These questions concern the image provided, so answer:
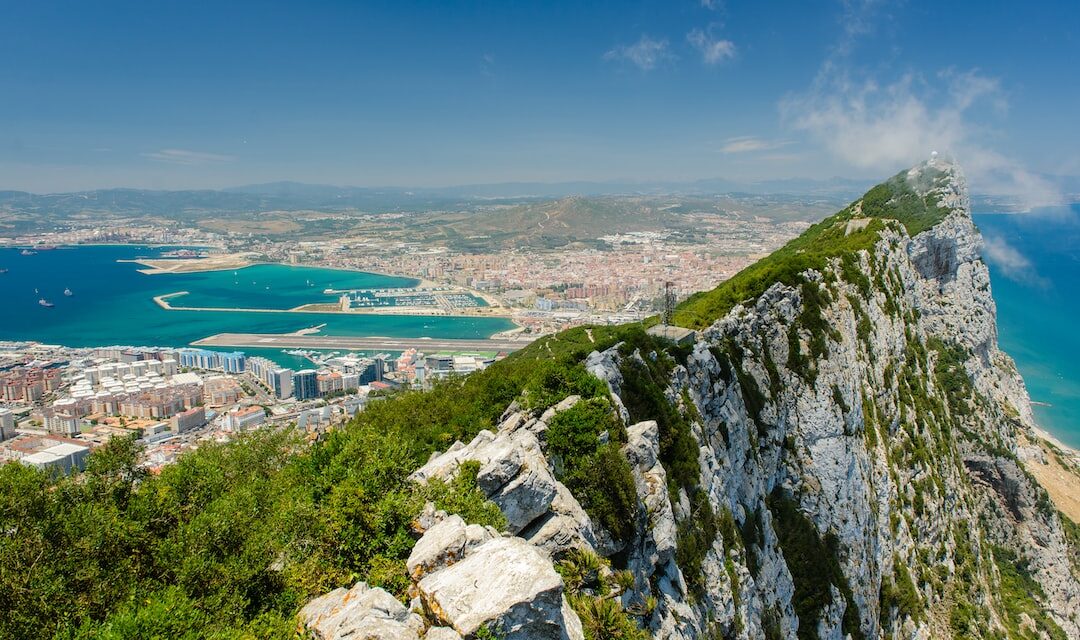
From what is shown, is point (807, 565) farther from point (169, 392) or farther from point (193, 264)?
point (193, 264)

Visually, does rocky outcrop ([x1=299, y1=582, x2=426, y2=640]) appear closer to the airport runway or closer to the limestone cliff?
the limestone cliff

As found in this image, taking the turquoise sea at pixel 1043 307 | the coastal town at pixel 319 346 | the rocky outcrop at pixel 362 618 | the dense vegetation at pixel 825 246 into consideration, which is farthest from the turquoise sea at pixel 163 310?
the rocky outcrop at pixel 362 618

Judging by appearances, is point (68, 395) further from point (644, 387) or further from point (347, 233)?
point (347, 233)

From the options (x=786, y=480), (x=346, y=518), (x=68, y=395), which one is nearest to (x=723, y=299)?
(x=786, y=480)

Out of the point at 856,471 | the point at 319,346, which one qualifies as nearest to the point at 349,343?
the point at 319,346

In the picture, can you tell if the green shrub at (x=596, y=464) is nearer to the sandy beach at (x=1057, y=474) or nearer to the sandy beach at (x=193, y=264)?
the sandy beach at (x=1057, y=474)

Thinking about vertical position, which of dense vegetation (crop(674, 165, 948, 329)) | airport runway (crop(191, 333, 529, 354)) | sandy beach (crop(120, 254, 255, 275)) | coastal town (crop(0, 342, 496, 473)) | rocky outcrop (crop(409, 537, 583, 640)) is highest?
dense vegetation (crop(674, 165, 948, 329))

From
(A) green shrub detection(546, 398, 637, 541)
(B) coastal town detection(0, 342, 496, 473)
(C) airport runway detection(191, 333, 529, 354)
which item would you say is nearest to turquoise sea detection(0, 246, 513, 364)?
(C) airport runway detection(191, 333, 529, 354)
